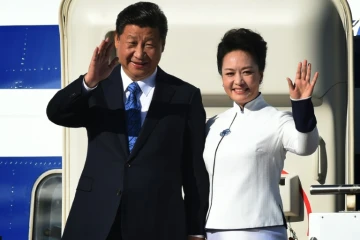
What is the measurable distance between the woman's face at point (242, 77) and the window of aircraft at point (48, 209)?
2.14 metres

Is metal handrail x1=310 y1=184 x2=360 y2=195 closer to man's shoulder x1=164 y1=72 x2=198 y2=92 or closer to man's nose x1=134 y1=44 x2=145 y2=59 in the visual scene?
man's shoulder x1=164 y1=72 x2=198 y2=92

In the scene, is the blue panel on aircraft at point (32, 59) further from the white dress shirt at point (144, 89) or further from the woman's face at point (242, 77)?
the woman's face at point (242, 77)

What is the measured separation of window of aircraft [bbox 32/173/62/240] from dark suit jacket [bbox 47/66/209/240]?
1.82 m

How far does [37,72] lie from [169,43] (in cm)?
119

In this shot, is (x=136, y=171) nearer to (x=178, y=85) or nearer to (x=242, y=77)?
(x=178, y=85)

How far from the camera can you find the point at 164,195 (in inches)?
153

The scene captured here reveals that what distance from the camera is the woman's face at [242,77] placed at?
388 cm

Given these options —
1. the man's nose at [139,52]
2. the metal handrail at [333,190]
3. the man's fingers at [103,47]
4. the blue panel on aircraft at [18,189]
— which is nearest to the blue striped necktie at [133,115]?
the man's nose at [139,52]

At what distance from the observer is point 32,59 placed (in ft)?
19.0

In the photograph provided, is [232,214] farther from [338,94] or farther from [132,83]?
[338,94]

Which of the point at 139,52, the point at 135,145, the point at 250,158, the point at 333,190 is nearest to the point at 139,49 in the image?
the point at 139,52

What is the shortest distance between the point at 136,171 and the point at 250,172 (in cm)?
49

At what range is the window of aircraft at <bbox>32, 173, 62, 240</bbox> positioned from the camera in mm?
5695

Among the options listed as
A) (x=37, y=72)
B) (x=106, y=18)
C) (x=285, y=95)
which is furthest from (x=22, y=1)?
(x=285, y=95)
